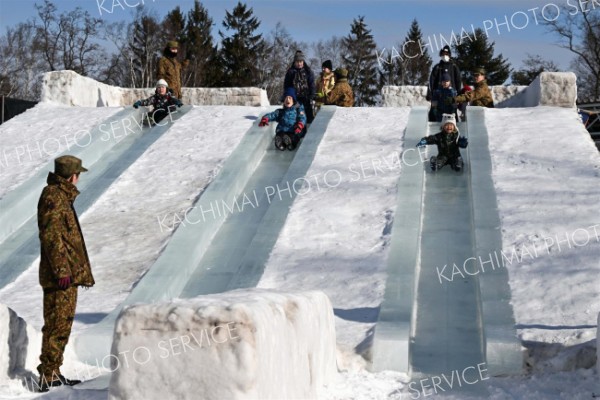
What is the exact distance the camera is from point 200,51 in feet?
148

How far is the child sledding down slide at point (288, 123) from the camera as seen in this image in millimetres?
12539

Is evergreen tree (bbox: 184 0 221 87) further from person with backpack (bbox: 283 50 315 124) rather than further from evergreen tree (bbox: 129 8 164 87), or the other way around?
person with backpack (bbox: 283 50 315 124)

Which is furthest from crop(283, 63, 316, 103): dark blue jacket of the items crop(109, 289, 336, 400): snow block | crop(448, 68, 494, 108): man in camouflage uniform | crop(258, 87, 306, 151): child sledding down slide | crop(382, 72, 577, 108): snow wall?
crop(109, 289, 336, 400): snow block

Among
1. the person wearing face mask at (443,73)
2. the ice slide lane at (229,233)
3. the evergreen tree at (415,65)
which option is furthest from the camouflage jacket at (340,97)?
the evergreen tree at (415,65)

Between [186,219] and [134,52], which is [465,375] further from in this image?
[134,52]

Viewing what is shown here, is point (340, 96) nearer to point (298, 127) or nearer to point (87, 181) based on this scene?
point (298, 127)

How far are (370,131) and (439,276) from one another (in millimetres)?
4155

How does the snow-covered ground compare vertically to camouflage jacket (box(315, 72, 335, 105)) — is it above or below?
below

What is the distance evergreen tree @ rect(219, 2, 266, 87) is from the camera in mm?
44531

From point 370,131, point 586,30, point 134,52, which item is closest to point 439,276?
point 370,131

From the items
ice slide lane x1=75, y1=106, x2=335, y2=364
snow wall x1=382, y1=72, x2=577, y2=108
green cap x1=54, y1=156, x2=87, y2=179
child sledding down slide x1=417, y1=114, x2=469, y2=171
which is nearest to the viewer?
green cap x1=54, y1=156, x2=87, y2=179

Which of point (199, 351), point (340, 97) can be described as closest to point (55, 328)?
point (199, 351)

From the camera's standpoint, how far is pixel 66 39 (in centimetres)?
4509

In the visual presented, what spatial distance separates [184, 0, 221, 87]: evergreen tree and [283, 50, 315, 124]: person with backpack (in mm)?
28210
